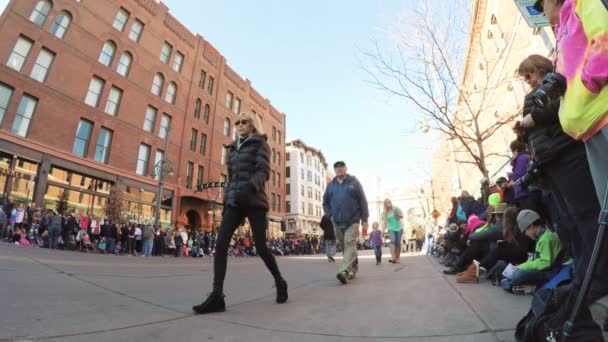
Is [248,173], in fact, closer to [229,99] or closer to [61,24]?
[61,24]

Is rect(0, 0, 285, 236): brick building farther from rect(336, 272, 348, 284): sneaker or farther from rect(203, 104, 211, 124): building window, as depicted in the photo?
rect(336, 272, 348, 284): sneaker

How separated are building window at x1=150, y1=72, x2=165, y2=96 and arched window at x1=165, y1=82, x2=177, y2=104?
2.12 ft

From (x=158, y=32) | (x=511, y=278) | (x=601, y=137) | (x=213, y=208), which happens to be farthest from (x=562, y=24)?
(x=158, y=32)

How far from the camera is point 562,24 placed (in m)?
1.83

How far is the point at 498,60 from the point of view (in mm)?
10609

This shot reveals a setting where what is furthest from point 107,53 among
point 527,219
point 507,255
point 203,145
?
point 527,219

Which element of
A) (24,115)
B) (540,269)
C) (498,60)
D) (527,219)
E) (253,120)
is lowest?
(540,269)

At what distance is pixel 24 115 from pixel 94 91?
4779 mm

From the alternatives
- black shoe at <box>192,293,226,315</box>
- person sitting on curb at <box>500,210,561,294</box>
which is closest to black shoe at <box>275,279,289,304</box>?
black shoe at <box>192,293,226,315</box>

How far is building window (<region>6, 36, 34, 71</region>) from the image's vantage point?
701 inches

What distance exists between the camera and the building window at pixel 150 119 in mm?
25289

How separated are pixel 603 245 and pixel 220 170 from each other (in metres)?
32.1

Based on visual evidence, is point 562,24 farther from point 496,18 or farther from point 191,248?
point 191,248

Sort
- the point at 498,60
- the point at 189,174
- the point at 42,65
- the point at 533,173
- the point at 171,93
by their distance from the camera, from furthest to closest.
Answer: the point at 189,174, the point at 171,93, the point at 42,65, the point at 498,60, the point at 533,173
